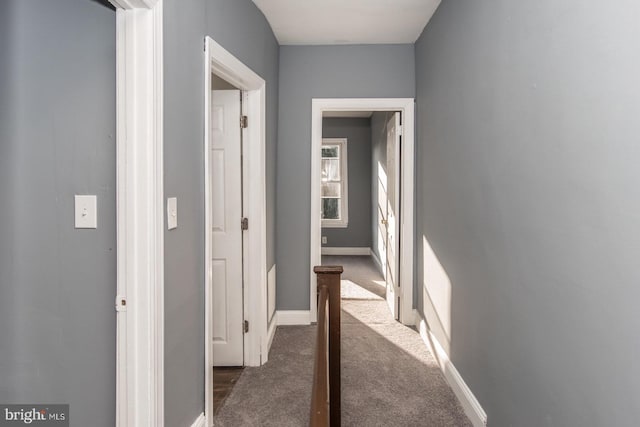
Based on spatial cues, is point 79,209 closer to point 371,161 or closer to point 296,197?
point 296,197

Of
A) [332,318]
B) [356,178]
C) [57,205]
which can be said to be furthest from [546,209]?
[356,178]

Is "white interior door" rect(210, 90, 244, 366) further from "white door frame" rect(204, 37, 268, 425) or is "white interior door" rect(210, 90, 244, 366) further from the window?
the window

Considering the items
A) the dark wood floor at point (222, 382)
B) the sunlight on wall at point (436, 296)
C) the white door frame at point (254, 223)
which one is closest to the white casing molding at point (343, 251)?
the sunlight on wall at point (436, 296)

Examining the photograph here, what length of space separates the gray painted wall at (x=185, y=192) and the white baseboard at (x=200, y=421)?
2cm

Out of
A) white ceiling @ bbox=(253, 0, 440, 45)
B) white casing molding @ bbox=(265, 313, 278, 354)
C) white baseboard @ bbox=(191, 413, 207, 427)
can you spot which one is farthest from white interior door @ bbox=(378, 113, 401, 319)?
white baseboard @ bbox=(191, 413, 207, 427)

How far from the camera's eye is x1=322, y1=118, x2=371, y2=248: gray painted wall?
7602 mm

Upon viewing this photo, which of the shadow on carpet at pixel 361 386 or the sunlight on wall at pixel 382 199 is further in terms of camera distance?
the sunlight on wall at pixel 382 199

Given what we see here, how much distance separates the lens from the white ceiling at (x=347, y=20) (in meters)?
2.92

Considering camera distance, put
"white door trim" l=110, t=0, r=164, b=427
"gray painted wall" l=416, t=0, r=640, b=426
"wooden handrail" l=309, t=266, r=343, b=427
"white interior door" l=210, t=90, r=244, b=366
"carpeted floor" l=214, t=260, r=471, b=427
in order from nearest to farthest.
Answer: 1. "gray painted wall" l=416, t=0, r=640, b=426
2. "white door trim" l=110, t=0, r=164, b=427
3. "wooden handrail" l=309, t=266, r=343, b=427
4. "carpeted floor" l=214, t=260, r=471, b=427
5. "white interior door" l=210, t=90, r=244, b=366

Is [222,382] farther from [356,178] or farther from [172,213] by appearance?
[356,178]

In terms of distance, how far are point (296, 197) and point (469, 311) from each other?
6.49 ft

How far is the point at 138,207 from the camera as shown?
4.97ft

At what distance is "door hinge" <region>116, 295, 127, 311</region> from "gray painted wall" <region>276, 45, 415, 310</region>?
2.31 m

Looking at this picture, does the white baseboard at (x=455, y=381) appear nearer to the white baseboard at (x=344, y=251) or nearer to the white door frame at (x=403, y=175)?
the white door frame at (x=403, y=175)
